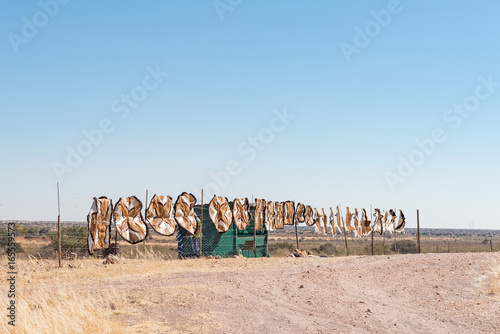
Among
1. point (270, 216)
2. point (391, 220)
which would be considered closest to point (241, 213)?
point (270, 216)

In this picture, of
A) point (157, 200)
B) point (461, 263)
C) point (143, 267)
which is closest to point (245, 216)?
point (157, 200)

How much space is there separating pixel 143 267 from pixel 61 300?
779 cm

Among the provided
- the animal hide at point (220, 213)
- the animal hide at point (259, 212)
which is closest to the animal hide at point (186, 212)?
the animal hide at point (220, 213)

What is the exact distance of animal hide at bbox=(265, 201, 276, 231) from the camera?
2794cm

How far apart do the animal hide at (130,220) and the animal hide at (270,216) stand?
899 cm

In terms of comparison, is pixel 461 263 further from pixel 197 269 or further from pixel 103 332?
pixel 103 332

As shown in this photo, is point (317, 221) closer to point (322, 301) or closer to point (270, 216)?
point (270, 216)

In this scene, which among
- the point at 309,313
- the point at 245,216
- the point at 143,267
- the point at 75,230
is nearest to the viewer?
the point at 309,313

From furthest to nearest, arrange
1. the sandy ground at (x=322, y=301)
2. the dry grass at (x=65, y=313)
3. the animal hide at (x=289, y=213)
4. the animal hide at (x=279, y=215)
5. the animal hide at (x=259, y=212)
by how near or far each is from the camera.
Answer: the animal hide at (x=289, y=213)
the animal hide at (x=279, y=215)
the animal hide at (x=259, y=212)
the sandy ground at (x=322, y=301)
the dry grass at (x=65, y=313)

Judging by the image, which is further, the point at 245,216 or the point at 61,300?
the point at 245,216

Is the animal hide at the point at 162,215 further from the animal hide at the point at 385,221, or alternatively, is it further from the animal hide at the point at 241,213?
the animal hide at the point at 385,221

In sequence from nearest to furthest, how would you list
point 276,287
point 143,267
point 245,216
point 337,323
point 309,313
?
1. point 337,323
2. point 309,313
3. point 276,287
4. point 143,267
5. point 245,216

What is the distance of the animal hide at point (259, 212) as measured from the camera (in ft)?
89.7

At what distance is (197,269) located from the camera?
61.7 feet
